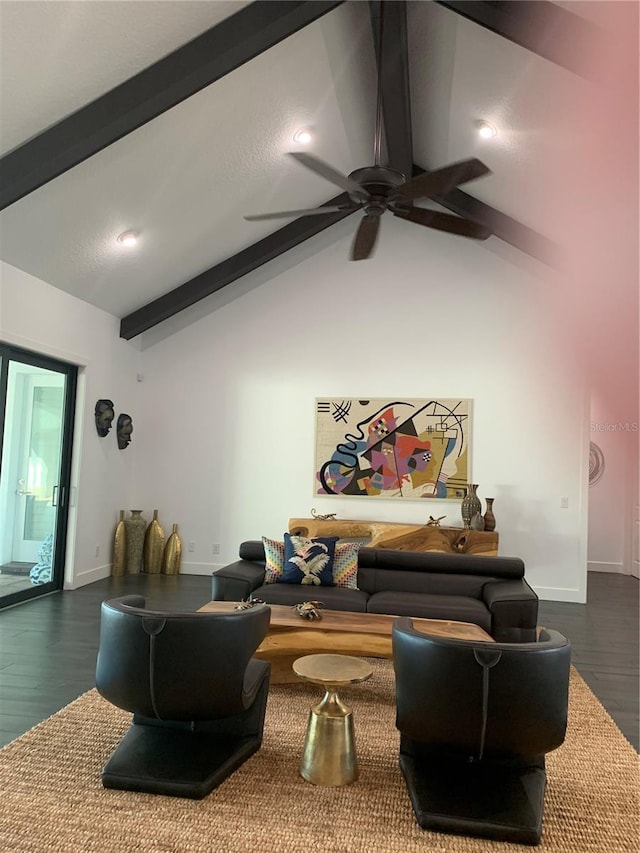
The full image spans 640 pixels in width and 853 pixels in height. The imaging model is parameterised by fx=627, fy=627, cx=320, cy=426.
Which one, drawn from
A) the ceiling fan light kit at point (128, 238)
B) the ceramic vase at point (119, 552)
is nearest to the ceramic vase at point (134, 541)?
the ceramic vase at point (119, 552)

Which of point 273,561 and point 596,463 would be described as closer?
point 273,561

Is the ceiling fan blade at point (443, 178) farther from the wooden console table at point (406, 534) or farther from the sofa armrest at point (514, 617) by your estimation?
the wooden console table at point (406, 534)

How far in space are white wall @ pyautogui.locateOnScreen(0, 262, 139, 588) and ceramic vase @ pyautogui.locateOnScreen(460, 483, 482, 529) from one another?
3806 millimetres

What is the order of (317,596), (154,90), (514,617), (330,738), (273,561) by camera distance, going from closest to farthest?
1. (330,738)
2. (154,90)
3. (514,617)
4. (317,596)
5. (273,561)

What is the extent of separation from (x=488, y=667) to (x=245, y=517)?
5109 mm

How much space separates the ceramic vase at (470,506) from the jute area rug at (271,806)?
330 centimetres

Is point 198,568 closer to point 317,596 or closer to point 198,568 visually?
point 198,568

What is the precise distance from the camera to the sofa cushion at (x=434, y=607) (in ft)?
13.5

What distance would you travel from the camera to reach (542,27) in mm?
3631

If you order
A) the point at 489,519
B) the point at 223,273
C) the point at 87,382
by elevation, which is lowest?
the point at 489,519

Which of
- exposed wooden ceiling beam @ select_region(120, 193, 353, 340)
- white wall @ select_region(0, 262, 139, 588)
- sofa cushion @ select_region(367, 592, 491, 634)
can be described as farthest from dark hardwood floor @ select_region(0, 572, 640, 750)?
exposed wooden ceiling beam @ select_region(120, 193, 353, 340)

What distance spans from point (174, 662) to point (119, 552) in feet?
15.6

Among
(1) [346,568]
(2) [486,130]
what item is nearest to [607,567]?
(1) [346,568]

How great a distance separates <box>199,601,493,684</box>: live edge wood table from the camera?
3.54 meters
